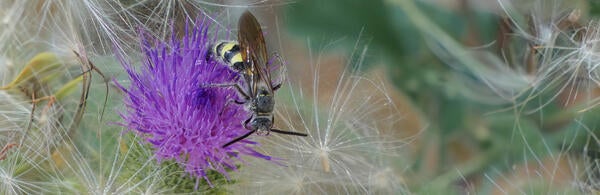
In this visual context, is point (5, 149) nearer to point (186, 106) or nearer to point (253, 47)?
point (186, 106)

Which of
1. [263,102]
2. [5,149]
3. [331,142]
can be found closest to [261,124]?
[263,102]

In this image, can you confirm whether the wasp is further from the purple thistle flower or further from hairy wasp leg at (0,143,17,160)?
hairy wasp leg at (0,143,17,160)

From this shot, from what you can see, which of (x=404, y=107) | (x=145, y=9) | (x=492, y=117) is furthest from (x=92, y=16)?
(x=492, y=117)

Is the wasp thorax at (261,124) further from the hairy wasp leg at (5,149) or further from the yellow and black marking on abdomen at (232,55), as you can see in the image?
the hairy wasp leg at (5,149)

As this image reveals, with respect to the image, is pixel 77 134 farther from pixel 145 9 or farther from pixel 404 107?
pixel 404 107

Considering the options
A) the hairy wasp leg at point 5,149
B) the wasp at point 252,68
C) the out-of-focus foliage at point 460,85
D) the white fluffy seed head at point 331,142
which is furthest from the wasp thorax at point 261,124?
the out-of-focus foliage at point 460,85

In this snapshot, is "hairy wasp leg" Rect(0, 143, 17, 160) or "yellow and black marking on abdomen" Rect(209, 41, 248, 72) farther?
"hairy wasp leg" Rect(0, 143, 17, 160)

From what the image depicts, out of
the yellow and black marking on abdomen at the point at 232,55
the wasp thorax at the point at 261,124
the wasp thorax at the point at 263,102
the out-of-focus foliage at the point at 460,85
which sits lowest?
the out-of-focus foliage at the point at 460,85

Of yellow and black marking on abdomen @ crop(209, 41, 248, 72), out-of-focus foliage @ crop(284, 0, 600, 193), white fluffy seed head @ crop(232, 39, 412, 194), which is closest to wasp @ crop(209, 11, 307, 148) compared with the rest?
yellow and black marking on abdomen @ crop(209, 41, 248, 72)
